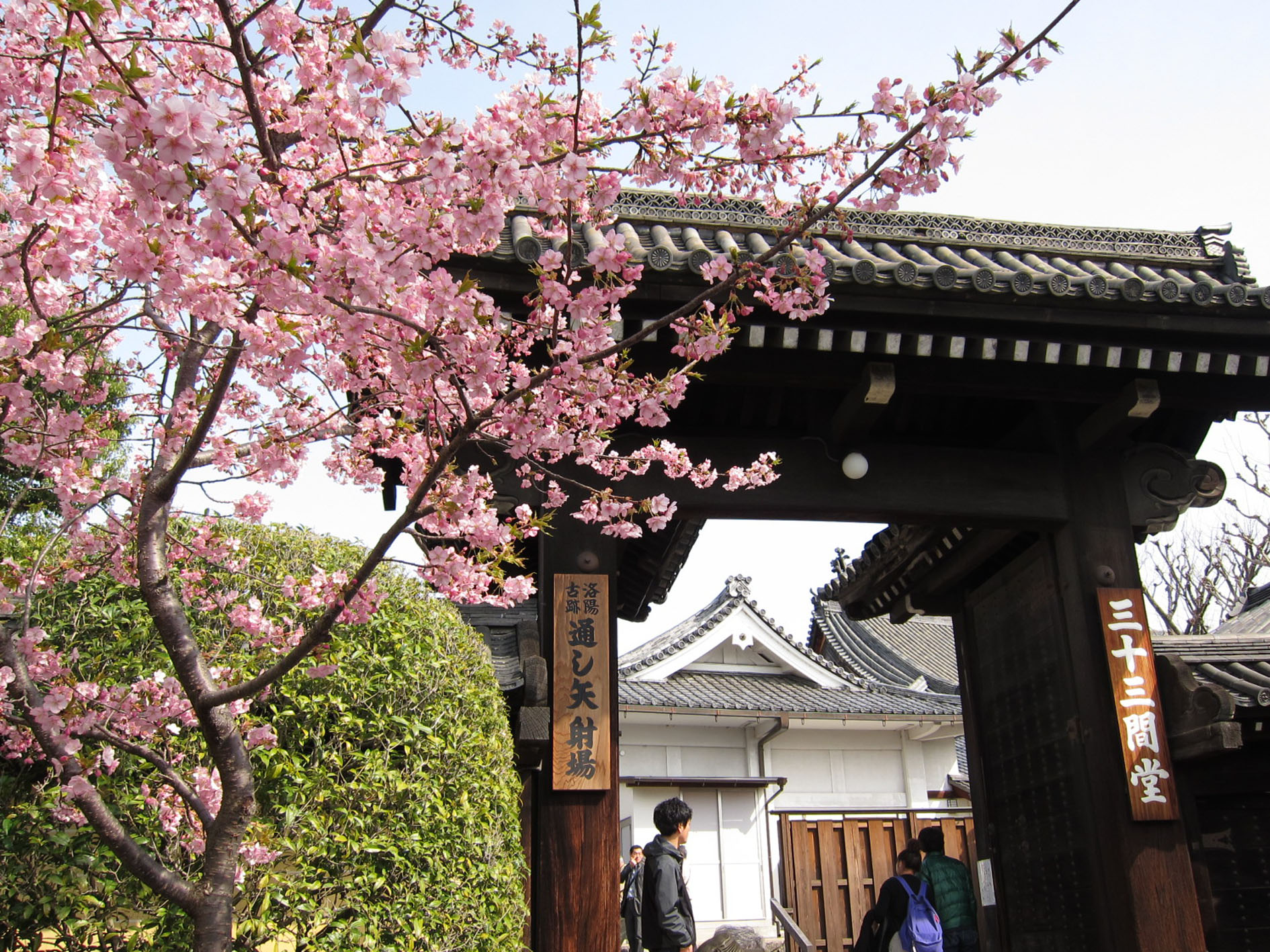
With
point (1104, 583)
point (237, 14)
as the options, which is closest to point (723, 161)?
point (237, 14)

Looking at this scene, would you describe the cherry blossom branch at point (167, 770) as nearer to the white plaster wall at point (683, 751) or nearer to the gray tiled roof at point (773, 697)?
the gray tiled roof at point (773, 697)

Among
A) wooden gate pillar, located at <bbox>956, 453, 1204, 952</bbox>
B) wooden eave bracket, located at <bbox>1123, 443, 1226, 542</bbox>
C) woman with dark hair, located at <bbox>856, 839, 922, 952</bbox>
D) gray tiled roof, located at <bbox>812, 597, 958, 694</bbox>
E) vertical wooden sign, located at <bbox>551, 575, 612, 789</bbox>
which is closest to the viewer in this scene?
vertical wooden sign, located at <bbox>551, 575, 612, 789</bbox>

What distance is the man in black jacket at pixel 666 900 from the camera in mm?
6168

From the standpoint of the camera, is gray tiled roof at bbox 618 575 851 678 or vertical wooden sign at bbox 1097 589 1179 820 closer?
vertical wooden sign at bbox 1097 589 1179 820

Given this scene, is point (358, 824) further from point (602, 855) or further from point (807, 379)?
point (807, 379)

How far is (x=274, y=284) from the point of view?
2.64 meters

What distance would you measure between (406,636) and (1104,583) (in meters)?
4.40

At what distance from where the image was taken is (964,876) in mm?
6957

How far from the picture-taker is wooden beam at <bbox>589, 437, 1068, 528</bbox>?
20.0 feet

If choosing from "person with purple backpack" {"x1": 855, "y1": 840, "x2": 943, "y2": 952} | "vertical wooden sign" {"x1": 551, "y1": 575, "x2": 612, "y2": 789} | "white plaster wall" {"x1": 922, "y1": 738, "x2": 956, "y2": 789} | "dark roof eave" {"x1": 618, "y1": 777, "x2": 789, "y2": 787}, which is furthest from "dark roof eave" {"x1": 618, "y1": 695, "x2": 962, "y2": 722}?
"vertical wooden sign" {"x1": 551, "y1": 575, "x2": 612, "y2": 789}

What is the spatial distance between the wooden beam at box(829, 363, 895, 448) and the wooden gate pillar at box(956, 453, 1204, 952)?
150 cm

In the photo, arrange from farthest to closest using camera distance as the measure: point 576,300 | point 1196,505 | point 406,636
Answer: point 1196,505
point 406,636
point 576,300

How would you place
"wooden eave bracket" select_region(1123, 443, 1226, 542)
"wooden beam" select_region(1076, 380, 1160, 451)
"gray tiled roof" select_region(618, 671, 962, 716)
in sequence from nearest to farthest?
"wooden beam" select_region(1076, 380, 1160, 451)
"wooden eave bracket" select_region(1123, 443, 1226, 542)
"gray tiled roof" select_region(618, 671, 962, 716)

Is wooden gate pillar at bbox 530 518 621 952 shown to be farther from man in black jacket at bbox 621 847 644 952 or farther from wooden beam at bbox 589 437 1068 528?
man in black jacket at bbox 621 847 644 952
